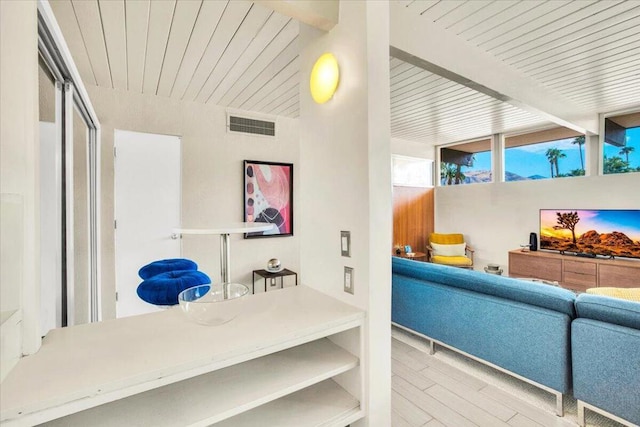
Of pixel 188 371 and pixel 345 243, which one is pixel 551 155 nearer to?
pixel 345 243

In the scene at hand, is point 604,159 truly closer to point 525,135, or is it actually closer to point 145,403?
point 525,135

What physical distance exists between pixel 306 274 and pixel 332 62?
3.93ft

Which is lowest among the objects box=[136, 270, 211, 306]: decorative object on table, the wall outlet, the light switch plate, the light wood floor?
the light wood floor

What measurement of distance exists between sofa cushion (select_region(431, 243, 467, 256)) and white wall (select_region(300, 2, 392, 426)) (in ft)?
14.7

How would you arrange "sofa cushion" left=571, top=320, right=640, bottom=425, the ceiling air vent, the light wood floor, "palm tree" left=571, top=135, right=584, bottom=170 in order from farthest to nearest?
"palm tree" left=571, top=135, right=584, bottom=170
the ceiling air vent
the light wood floor
"sofa cushion" left=571, top=320, right=640, bottom=425

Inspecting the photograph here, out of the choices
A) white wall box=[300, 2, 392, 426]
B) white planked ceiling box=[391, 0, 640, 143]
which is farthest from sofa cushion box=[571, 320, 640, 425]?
white planked ceiling box=[391, 0, 640, 143]

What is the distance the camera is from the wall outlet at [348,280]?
4.68 ft

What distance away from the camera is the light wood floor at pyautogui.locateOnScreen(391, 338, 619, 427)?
1799mm

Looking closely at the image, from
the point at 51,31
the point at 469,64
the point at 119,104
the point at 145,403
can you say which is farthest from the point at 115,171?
the point at 469,64

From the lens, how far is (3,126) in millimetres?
784

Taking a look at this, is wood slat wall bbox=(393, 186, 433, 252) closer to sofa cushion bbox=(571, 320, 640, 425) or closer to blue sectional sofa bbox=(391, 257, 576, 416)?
blue sectional sofa bbox=(391, 257, 576, 416)

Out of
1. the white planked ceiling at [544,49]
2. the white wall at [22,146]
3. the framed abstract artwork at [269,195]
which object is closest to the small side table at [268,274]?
the framed abstract artwork at [269,195]

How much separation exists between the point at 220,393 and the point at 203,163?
2.98m

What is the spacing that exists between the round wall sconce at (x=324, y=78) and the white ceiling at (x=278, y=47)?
637 millimetres
